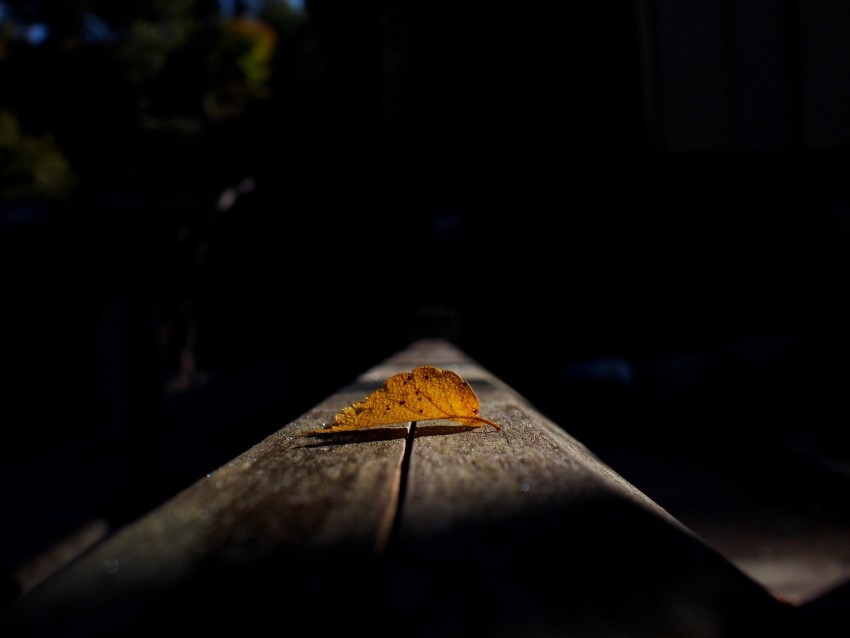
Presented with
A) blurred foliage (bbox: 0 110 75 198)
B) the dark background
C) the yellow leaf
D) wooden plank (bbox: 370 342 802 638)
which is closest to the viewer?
wooden plank (bbox: 370 342 802 638)

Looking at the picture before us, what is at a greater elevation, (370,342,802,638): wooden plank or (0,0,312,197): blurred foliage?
(0,0,312,197): blurred foliage

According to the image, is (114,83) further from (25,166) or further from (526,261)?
(526,261)

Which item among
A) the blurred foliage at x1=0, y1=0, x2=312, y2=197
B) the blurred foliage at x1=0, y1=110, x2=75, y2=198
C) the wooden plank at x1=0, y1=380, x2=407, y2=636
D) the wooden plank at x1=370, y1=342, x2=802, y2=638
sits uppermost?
the blurred foliage at x1=0, y1=0, x2=312, y2=197

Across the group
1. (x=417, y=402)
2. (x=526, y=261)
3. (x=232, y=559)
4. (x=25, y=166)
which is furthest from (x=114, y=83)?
(x=232, y=559)

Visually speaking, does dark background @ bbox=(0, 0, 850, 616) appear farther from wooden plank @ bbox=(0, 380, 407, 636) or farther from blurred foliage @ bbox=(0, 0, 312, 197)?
blurred foliage @ bbox=(0, 0, 312, 197)

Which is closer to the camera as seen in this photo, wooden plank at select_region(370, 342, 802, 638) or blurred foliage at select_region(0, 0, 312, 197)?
wooden plank at select_region(370, 342, 802, 638)

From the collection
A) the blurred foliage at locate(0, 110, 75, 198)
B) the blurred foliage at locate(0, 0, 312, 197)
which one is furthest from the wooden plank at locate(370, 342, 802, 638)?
the blurred foliage at locate(0, 110, 75, 198)
